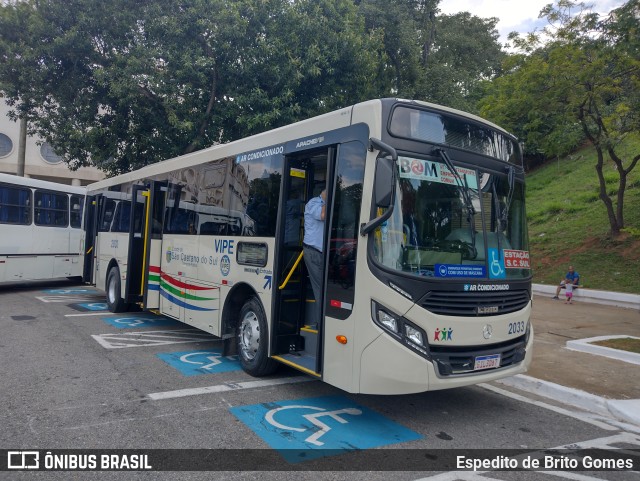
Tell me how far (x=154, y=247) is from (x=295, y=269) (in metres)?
4.48

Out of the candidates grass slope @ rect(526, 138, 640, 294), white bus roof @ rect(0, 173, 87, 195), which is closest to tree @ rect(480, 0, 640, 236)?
grass slope @ rect(526, 138, 640, 294)

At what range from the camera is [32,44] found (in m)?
13.3

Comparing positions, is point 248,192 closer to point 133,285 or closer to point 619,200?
point 133,285

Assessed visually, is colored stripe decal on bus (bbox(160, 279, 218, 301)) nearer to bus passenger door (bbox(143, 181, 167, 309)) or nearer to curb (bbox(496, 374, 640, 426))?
bus passenger door (bbox(143, 181, 167, 309))

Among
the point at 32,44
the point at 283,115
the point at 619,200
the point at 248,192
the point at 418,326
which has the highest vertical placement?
the point at 32,44

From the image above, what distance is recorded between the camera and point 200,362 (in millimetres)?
7211

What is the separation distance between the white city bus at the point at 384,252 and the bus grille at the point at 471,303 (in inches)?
0.6

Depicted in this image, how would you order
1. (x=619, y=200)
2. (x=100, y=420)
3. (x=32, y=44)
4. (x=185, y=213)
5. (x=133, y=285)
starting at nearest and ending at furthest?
(x=100, y=420) < (x=185, y=213) < (x=133, y=285) < (x=32, y=44) < (x=619, y=200)

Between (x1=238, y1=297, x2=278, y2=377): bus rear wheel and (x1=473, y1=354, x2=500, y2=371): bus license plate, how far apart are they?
2519 mm

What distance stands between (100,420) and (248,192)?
11.1 ft

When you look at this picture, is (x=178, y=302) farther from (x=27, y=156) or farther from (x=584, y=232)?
(x=27, y=156)

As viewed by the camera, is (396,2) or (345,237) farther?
(396,2)

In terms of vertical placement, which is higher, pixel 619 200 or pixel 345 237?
pixel 619 200

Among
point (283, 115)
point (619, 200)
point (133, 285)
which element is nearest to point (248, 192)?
point (133, 285)
